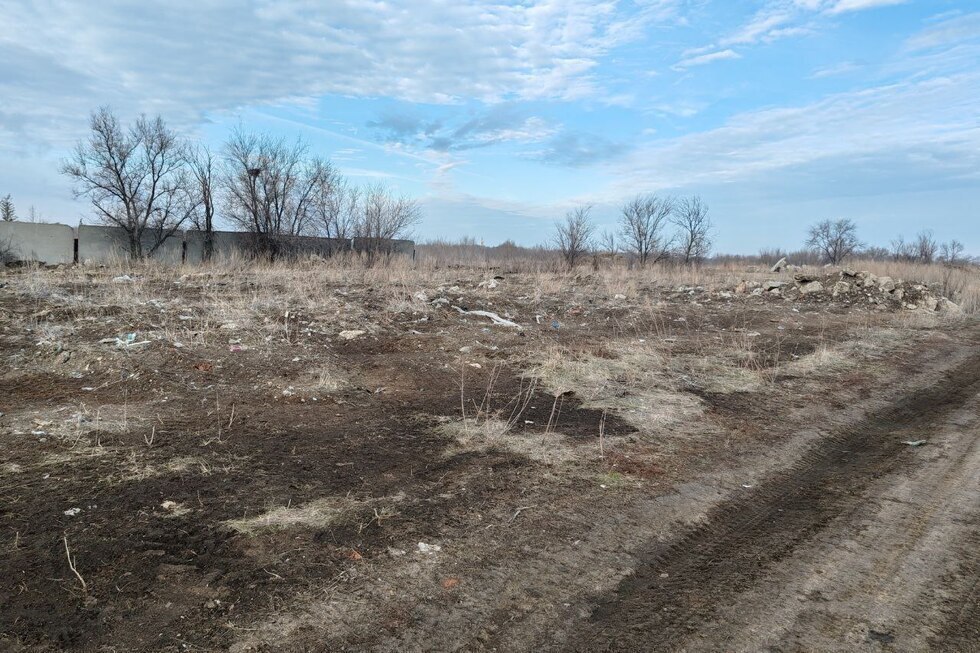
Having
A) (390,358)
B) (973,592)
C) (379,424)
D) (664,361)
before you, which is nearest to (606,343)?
(664,361)

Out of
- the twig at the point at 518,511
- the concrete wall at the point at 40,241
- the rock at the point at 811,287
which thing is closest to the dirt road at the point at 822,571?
the twig at the point at 518,511

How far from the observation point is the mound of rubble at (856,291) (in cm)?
1572

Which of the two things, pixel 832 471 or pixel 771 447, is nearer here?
pixel 832 471

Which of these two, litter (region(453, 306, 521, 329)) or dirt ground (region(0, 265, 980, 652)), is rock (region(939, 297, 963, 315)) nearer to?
dirt ground (region(0, 265, 980, 652))

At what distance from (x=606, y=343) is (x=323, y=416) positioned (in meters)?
5.23

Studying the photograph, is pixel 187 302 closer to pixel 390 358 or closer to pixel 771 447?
Result: pixel 390 358

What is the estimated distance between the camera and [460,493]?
376 centimetres

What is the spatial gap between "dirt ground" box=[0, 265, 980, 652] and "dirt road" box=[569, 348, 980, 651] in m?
0.02

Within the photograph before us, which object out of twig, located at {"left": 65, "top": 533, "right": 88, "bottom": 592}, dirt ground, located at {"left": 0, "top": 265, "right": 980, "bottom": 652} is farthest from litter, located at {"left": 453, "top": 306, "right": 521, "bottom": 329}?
twig, located at {"left": 65, "top": 533, "right": 88, "bottom": 592}

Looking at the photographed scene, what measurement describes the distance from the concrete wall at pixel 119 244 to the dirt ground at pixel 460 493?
1596 cm

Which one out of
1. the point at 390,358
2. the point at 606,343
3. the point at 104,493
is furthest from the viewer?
the point at 606,343

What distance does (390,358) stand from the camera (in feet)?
24.3

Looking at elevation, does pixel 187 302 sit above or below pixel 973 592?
above

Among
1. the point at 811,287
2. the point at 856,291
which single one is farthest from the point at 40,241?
the point at 856,291
